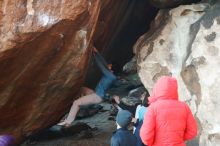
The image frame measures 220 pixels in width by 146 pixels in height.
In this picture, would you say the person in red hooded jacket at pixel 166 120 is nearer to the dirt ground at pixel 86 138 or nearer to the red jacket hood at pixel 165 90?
the red jacket hood at pixel 165 90

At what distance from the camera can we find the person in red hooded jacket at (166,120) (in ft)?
16.4

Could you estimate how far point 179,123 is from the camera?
16.8 ft

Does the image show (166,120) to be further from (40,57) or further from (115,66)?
(115,66)

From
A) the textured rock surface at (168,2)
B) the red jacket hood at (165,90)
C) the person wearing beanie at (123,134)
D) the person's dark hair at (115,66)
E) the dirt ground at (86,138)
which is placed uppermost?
the textured rock surface at (168,2)

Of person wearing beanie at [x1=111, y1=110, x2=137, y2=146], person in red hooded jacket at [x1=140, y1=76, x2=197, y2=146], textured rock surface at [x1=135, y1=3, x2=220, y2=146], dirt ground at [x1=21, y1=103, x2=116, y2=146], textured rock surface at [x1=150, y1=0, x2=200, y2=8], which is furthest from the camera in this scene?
dirt ground at [x1=21, y1=103, x2=116, y2=146]

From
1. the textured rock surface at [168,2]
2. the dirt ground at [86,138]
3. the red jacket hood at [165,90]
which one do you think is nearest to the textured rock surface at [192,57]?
the textured rock surface at [168,2]

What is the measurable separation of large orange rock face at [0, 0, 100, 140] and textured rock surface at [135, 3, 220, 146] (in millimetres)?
1288

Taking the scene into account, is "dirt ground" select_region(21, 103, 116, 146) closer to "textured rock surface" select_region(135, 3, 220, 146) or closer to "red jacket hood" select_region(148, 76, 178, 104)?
"textured rock surface" select_region(135, 3, 220, 146)

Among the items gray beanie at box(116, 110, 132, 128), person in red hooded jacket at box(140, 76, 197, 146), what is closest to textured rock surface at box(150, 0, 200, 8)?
person in red hooded jacket at box(140, 76, 197, 146)

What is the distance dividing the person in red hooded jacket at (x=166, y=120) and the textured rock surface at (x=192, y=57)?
1426 millimetres

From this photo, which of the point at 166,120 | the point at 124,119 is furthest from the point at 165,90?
the point at 124,119

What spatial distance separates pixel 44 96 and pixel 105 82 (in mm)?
1109

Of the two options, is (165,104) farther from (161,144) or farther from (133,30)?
(133,30)

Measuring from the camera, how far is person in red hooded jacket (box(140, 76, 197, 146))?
4988 millimetres
